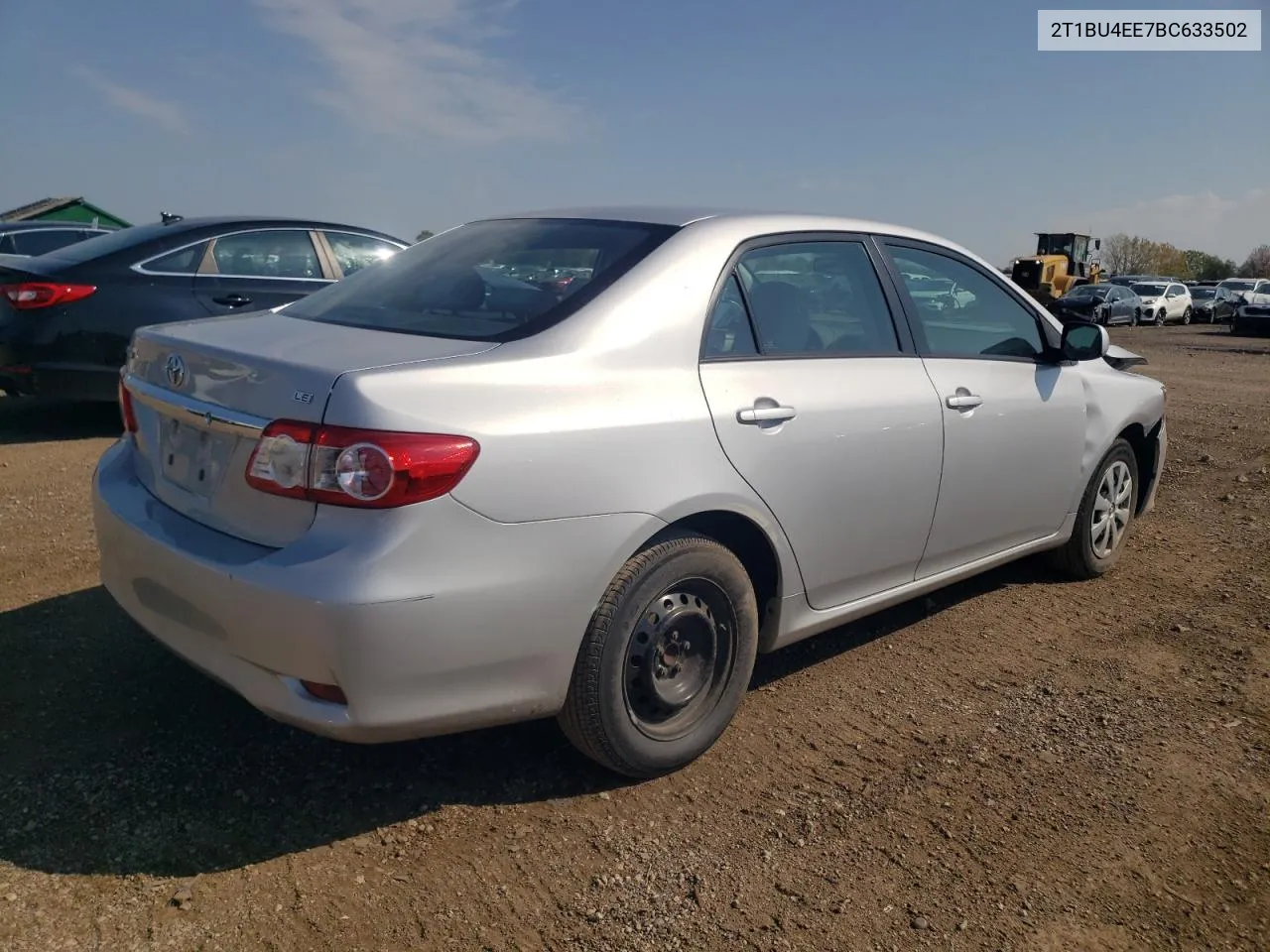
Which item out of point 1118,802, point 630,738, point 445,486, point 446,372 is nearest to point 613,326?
point 446,372

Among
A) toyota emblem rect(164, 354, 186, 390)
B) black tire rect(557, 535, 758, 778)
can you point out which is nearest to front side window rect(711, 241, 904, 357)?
black tire rect(557, 535, 758, 778)

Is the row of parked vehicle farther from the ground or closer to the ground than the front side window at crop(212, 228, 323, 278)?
closer to the ground

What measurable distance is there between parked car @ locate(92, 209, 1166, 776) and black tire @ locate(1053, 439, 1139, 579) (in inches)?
35.6

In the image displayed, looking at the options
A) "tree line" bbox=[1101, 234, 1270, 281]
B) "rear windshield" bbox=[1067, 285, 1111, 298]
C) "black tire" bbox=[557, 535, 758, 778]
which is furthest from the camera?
"tree line" bbox=[1101, 234, 1270, 281]

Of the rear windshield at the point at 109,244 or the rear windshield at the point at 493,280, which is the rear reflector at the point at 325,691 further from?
the rear windshield at the point at 109,244

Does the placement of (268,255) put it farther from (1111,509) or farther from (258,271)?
(1111,509)

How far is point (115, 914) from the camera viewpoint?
7.50 ft

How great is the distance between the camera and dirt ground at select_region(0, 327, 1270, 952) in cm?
237

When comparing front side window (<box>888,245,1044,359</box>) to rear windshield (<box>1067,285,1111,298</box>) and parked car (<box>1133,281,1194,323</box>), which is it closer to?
rear windshield (<box>1067,285,1111,298</box>)

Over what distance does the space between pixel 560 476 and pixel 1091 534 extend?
3221 millimetres

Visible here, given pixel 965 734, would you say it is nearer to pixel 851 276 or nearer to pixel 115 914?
pixel 851 276

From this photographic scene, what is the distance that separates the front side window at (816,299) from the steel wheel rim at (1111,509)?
1767 millimetres

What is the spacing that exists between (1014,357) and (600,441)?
7.55ft

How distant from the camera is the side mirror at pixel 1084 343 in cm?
428
